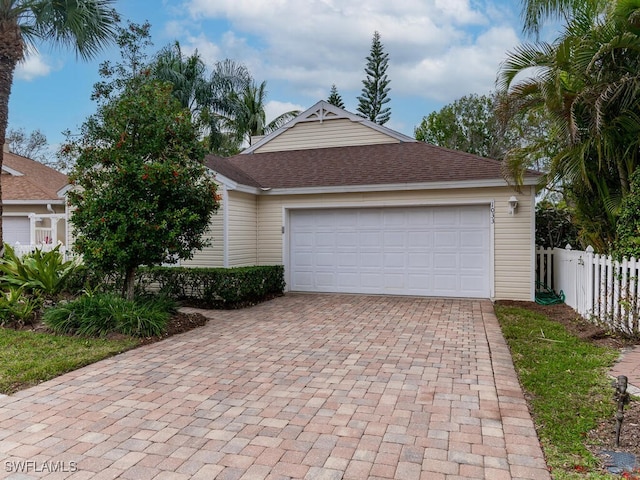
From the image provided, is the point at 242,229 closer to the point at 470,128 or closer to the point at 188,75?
the point at 188,75

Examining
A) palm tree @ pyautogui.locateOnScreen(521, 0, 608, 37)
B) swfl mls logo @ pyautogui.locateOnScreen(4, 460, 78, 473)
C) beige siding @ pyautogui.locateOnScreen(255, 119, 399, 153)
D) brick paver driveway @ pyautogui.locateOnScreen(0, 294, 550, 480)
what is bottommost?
swfl mls logo @ pyautogui.locateOnScreen(4, 460, 78, 473)

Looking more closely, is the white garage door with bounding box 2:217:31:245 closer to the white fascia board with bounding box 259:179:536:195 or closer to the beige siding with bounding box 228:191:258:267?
the beige siding with bounding box 228:191:258:267

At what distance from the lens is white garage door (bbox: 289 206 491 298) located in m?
9.80

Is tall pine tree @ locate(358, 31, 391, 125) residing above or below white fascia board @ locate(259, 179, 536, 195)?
above

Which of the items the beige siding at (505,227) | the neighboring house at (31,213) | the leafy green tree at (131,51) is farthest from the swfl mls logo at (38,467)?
the neighboring house at (31,213)

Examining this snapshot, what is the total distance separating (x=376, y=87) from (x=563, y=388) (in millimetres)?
26157

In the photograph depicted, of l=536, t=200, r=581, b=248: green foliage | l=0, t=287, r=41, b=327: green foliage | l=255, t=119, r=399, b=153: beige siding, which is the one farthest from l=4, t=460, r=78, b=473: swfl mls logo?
l=255, t=119, r=399, b=153: beige siding

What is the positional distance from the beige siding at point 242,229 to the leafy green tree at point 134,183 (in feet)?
9.22

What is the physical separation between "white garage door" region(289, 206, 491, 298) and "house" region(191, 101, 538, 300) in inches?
0.9

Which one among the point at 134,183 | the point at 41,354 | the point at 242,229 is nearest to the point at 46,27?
the point at 134,183

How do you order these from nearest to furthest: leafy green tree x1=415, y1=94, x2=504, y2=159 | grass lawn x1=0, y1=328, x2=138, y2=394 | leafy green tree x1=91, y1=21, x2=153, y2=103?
grass lawn x1=0, y1=328, x2=138, y2=394, leafy green tree x1=91, y1=21, x2=153, y2=103, leafy green tree x1=415, y1=94, x2=504, y2=159

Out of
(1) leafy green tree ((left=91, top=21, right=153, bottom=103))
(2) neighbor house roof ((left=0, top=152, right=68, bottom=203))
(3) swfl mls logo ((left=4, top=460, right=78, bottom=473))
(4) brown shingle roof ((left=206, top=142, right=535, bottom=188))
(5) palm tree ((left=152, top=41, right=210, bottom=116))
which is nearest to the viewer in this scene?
(3) swfl mls logo ((left=4, top=460, right=78, bottom=473))

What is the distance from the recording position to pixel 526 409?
371cm

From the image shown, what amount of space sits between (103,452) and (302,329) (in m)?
4.02
